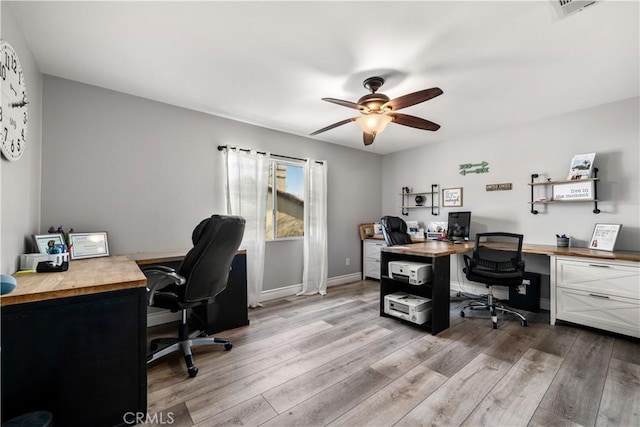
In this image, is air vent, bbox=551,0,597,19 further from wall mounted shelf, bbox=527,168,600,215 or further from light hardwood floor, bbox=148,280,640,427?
light hardwood floor, bbox=148,280,640,427

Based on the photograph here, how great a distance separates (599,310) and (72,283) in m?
4.20

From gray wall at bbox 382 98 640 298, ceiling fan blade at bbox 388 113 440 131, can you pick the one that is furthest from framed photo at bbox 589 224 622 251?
ceiling fan blade at bbox 388 113 440 131

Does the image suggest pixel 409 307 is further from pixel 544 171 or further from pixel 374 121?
pixel 544 171

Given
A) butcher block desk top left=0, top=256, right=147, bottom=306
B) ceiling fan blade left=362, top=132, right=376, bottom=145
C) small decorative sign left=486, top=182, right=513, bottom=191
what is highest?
ceiling fan blade left=362, top=132, right=376, bottom=145

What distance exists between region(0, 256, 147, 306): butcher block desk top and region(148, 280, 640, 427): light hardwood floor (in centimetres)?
82

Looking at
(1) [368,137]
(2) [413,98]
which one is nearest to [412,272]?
(1) [368,137]

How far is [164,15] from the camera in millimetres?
1631

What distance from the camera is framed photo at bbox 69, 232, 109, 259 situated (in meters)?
2.28

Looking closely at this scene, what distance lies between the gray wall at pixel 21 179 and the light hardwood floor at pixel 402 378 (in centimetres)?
126

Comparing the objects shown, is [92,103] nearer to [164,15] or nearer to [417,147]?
[164,15]

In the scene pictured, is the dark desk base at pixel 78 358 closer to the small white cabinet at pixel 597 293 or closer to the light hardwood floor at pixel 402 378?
the light hardwood floor at pixel 402 378

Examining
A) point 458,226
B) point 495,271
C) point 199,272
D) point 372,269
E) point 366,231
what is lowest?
point 372,269

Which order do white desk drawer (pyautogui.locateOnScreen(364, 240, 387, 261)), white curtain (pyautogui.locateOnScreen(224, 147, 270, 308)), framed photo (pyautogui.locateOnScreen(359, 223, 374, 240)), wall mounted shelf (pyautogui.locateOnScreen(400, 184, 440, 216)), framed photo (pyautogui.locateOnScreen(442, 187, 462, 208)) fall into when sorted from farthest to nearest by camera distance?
framed photo (pyautogui.locateOnScreen(359, 223, 374, 240))
white desk drawer (pyautogui.locateOnScreen(364, 240, 387, 261))
wall mounted shelf (pyautogui.locateOnScreen(400, 184, 440, 216))
framed photo (pyautogui.locateOnScreen(442, 187, 462, 208))
white curtain (pyautogui.locateOnScreen(224, 147, 270, 308))

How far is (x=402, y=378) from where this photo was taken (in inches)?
74.4
